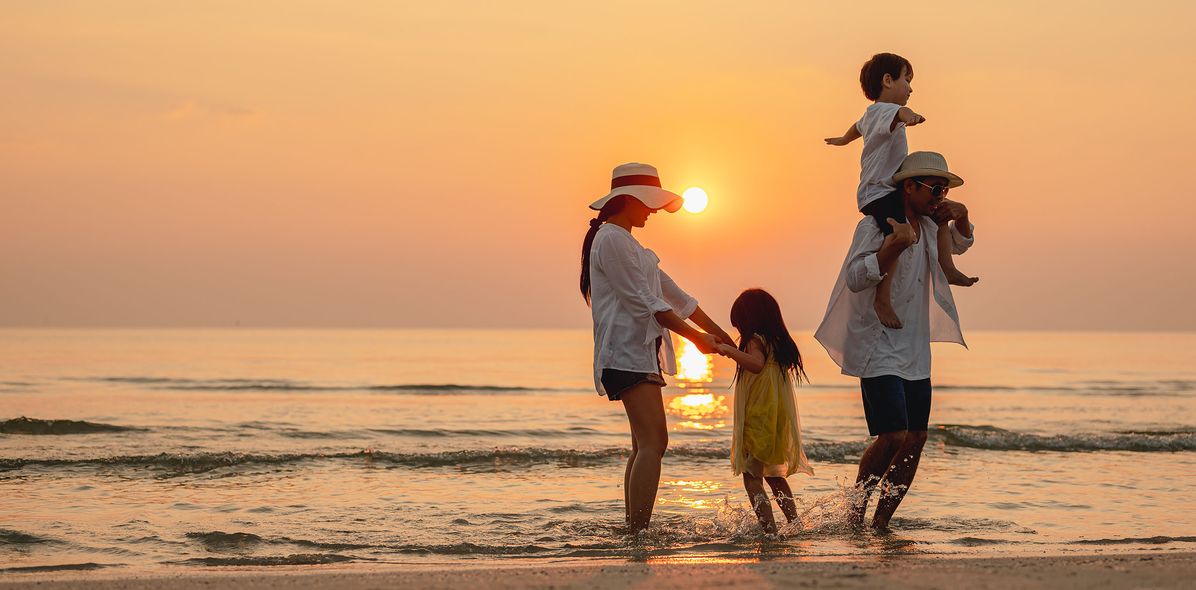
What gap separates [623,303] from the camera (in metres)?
5.67

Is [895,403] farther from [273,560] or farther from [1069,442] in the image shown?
[1069,442]

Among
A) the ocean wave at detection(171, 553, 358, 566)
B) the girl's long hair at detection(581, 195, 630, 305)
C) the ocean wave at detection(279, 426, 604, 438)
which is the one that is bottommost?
the ocean wave at detection(171, 553, 358, 566)

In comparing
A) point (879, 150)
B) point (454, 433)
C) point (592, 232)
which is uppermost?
point (879, 150)

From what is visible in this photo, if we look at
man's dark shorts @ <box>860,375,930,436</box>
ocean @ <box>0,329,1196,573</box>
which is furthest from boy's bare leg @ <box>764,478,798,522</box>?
man's dark shorts @ <box>860,375,930,436</box>

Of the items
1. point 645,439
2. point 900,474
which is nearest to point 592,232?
point 645,439

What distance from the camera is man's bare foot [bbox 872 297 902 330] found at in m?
5.67

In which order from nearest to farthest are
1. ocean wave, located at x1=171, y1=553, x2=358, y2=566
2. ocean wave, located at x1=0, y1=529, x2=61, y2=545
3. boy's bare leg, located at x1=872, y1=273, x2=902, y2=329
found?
ocean wave, located at x1=171, y1=553, x2=358, y2=566 → boy's bare leg, located at x1=872, y1=273, x2=902, y2=329 → ocean wave, located at x1=0, y1=529, x2=61, y2=545

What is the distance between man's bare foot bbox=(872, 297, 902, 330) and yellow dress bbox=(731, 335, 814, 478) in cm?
90

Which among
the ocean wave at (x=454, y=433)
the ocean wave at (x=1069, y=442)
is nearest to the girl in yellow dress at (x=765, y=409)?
the ocean wave at (x=1069, y=442)

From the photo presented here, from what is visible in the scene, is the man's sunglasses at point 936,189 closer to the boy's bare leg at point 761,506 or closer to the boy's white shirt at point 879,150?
the boy's white shirt at point 879,150

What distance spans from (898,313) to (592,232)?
1.69m

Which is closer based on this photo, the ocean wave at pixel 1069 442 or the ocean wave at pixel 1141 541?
the ocean wave at pixel 1141 541

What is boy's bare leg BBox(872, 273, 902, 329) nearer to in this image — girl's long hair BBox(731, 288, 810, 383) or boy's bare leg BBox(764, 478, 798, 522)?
girl's long hair BBox(731, 288, 810, 383)

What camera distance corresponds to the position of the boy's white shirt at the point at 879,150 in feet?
17.9
